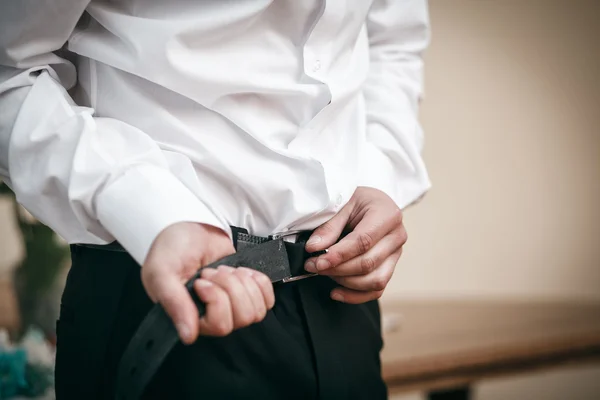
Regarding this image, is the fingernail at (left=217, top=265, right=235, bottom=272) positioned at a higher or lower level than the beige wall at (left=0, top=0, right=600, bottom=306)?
lower

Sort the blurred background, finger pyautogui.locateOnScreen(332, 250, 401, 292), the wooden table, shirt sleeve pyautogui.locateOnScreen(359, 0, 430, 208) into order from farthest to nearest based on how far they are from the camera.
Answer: the blurred background
the wooden table
shirt sleeve pyautogui.locateOnScreen(359, 0, 430, 208)
finger pyautogui.locateOnScreen(332, 250, 401, 292)

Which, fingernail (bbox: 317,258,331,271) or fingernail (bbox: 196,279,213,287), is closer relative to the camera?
fingernail (bbox: 196,279,213,287)

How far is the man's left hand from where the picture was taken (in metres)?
0.61

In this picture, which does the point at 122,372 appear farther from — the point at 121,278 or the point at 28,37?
the point at 28,37

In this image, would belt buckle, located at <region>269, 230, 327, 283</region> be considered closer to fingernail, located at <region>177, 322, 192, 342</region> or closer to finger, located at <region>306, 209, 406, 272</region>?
finger, located at <region>306, 209, 406, 272</region>

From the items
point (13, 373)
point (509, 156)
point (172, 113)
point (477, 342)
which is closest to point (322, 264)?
point (172, 113)

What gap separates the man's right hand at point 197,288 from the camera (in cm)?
44

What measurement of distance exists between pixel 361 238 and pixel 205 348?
8.0 inches

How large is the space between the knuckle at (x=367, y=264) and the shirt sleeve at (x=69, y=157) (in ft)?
0.56

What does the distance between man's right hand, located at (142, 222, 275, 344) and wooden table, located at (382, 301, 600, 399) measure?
3.72 feet

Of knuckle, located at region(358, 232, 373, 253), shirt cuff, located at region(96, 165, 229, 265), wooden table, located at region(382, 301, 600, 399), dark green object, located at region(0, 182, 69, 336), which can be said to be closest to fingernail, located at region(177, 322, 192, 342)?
shirt cuff, located at region(96, 165, 229, 265)

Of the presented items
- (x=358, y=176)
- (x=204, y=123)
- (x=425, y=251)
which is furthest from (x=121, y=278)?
(x=425, y=251)

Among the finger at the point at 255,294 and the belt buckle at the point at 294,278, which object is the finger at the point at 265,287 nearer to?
the finger at the point at 255,294

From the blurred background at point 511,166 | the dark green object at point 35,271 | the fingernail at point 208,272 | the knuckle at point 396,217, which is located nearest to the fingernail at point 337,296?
the knuckle at point 396,217
